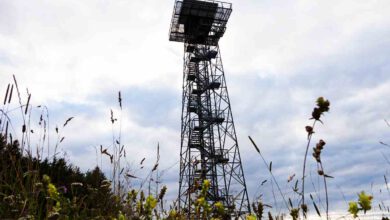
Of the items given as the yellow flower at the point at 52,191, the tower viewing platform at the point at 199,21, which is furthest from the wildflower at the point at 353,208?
the tower viewing platform at the point at 199,21

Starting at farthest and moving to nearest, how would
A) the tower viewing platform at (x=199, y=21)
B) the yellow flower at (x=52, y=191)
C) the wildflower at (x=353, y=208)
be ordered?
1. the tower viewing platform at (x=199, y=21)
2. the yellow flower at (x=52, y=191)
3. the wildflower at (x=353, y=208)

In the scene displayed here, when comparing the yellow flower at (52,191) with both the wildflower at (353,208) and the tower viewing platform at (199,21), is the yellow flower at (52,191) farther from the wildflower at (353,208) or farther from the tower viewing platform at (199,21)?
the tower viewing platform at (199,21)

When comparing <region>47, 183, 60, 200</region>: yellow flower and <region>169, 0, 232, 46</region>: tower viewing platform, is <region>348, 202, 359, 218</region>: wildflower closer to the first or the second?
<region>47, 183, 60, 200</region>: yellow flower

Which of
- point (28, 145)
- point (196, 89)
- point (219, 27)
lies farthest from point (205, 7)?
point (28, 145)

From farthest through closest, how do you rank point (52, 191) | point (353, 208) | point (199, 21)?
point (199, 21), point (52, 191), point (353, 208)

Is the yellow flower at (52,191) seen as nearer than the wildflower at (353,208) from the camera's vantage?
No

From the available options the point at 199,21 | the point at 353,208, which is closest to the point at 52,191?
the point at 353,208

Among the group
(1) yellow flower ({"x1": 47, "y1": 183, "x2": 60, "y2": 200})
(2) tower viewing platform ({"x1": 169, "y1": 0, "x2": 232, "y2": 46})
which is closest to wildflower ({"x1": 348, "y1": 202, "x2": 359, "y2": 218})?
(1) yellow flower ({"x1": 47, "y1": 183, "x2": 60, "y2": 200})

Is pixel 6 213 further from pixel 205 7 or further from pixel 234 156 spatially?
pixel 205 7

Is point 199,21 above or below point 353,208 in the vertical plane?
above

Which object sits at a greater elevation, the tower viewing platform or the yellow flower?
the tower viewing platform

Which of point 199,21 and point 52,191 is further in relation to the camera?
point 199,21

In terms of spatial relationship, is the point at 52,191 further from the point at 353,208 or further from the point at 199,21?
the point at 199,21

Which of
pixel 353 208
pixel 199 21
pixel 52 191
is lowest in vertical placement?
pixel 353 208
